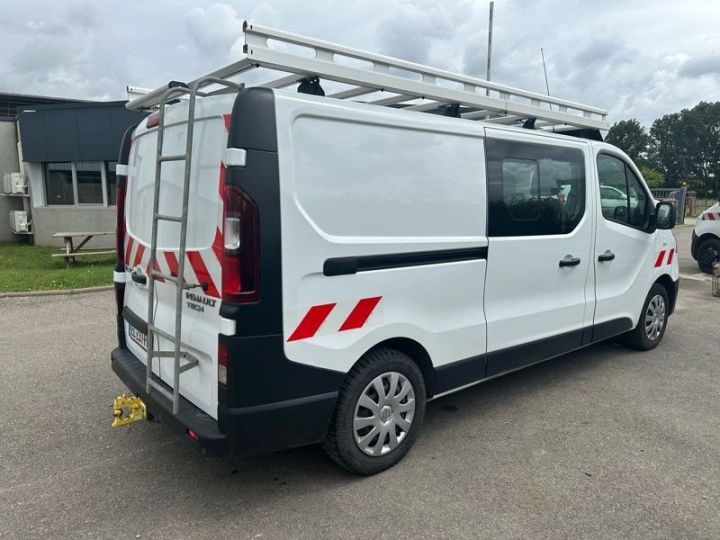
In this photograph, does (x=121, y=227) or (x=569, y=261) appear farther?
(x=569, y=261)

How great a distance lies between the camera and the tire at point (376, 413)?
9.71 feet

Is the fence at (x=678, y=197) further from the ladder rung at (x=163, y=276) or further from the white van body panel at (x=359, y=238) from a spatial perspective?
the ladder rung at (x=163, y=276)

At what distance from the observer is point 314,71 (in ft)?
9.33

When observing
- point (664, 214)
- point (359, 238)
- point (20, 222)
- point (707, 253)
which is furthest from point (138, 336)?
point (20, 222)

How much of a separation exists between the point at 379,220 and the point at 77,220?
13371 millimetres

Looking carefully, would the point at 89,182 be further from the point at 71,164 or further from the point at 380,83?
the point at 380,83

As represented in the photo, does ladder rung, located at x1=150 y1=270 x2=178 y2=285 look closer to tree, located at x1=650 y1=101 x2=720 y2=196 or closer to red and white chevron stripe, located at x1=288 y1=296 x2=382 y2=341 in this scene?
red and white chevron stripe, located at x1=288 y1=296 x2=382 y2=341

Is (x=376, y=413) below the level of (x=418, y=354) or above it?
below

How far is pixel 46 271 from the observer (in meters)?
10.1

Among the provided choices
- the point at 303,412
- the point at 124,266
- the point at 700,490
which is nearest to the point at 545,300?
the point at 700,490

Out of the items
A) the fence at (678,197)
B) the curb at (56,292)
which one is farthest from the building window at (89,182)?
the fence at (678,197)

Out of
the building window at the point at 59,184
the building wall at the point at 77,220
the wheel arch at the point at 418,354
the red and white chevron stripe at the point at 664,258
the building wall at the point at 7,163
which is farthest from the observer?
the building wall at the point at 7,163

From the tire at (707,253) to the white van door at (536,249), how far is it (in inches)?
301

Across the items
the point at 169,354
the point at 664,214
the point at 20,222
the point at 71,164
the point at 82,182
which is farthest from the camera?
the point at 20,222
